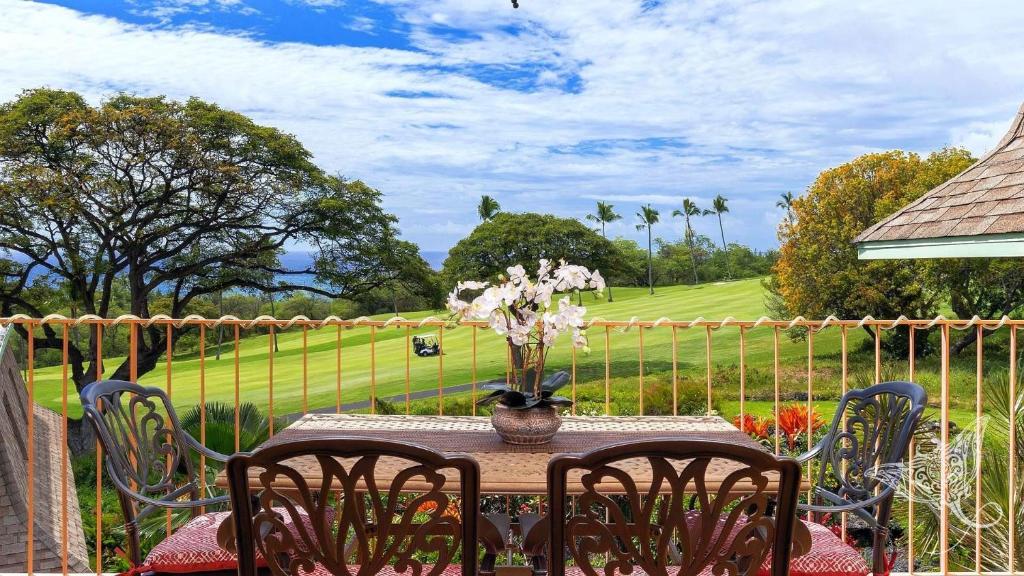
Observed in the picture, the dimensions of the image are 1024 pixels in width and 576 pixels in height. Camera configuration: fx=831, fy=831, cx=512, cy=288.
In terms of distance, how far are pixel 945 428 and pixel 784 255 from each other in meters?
16.0

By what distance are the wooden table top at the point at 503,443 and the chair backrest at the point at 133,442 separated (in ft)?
1.31

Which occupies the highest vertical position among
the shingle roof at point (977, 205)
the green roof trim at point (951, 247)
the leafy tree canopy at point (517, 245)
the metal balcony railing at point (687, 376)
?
the leafy tree canopy at point (517, 245)

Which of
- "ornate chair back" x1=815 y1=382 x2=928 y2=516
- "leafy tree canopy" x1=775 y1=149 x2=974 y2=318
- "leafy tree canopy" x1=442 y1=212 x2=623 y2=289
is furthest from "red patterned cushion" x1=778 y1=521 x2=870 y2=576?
"leafy tree canopy" x1=442 y1=212 x2=623 y2=289

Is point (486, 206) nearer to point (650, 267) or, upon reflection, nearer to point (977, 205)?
point (650, 267)

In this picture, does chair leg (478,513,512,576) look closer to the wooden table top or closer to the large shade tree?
the wooden table top

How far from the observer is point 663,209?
33875mm

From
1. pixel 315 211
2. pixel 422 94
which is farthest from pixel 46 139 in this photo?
pixel 422 94

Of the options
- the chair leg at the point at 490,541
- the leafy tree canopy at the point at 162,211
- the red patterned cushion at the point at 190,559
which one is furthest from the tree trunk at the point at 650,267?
the chair leg at the point at 490,541

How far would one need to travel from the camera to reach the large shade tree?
15.9 metres

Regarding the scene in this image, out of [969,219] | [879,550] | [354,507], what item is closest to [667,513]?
[354,507]

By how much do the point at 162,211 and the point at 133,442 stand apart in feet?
51.6

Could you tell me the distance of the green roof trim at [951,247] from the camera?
458 cm

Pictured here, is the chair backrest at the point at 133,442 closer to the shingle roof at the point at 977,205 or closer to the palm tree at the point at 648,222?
the shingle roof at the point at 977,205

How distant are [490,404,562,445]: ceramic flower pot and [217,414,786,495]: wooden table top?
0.03 meters
